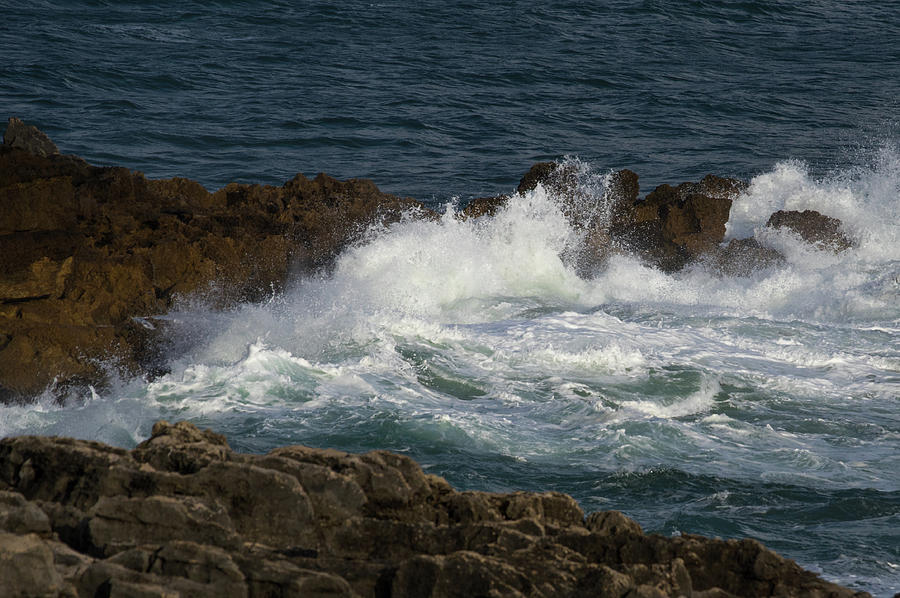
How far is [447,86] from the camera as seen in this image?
21656 mm

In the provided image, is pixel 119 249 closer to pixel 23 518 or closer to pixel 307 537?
pixel 23 518

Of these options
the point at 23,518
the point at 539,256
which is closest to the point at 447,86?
the point at 539,256

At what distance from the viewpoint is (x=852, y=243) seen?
14.7 metres

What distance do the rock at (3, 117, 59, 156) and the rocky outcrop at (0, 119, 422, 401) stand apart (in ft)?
0.05

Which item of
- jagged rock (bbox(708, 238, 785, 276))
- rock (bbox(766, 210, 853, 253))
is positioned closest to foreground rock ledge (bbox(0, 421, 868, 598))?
jagged rock (bbox(708, 238, 785, 276))

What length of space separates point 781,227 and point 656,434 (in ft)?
25.9

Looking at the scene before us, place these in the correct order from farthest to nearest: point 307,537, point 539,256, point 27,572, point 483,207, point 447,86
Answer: point 447,86 → point 483,207 → point 539,256 → point 307,537 → point 27,572

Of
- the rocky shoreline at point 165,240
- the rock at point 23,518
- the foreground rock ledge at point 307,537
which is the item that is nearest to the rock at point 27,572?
the foreground rock ledge at point 307,537

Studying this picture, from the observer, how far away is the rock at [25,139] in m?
12.0

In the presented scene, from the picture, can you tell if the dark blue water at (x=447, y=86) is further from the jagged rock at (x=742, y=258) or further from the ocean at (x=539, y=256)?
the jagged rock at (x=742, y=258)

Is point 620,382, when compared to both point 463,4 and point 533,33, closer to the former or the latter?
point 533,33

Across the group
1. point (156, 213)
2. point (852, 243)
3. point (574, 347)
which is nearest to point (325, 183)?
point (156, 213)

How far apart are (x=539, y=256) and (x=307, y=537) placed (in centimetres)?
931

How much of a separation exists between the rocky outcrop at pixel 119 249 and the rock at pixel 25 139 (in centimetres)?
2
